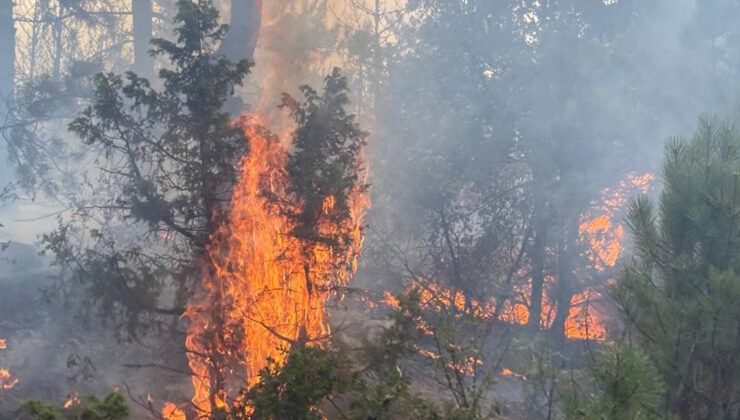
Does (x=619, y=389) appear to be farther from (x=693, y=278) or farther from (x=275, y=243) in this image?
(x=275, y=243)

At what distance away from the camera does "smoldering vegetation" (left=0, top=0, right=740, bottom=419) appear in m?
6.70

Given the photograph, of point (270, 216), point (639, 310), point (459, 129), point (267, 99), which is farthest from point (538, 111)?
point (639, 310)

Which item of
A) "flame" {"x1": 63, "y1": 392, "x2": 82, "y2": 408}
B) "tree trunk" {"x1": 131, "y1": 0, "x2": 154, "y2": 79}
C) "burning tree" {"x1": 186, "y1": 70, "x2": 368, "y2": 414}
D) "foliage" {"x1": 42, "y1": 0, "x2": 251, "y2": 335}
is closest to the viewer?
"foliage" {"x1": 42, "y1": 0, "x2": 251, "y2": 335}

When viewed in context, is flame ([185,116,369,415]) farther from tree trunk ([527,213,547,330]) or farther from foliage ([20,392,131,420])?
tree trunk ([527,213,547,330])

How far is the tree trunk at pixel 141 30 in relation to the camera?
69.5ft

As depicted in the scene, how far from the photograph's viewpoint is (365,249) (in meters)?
16.5

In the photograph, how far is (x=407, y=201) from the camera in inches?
612

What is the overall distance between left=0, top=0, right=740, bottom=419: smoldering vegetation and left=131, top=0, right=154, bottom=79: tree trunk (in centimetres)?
14

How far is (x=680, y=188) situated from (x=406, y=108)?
11.2m

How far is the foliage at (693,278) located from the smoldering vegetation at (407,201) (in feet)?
0.08

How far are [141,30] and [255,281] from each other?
54.6ft

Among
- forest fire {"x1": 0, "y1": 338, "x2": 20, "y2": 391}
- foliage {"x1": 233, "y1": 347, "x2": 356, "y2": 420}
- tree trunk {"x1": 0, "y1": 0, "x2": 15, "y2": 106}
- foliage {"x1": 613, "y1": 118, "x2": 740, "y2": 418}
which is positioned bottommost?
forest fire {"x1": 0, "y1": 338, "x2": 20, "y2": 391}

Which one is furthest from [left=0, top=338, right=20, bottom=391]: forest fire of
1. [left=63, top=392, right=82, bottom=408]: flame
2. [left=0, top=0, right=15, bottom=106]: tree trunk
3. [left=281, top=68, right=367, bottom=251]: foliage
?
[left=0, top=0, right=15, bottom=106]: tree trunk

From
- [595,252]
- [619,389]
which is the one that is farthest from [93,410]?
[595,252]
